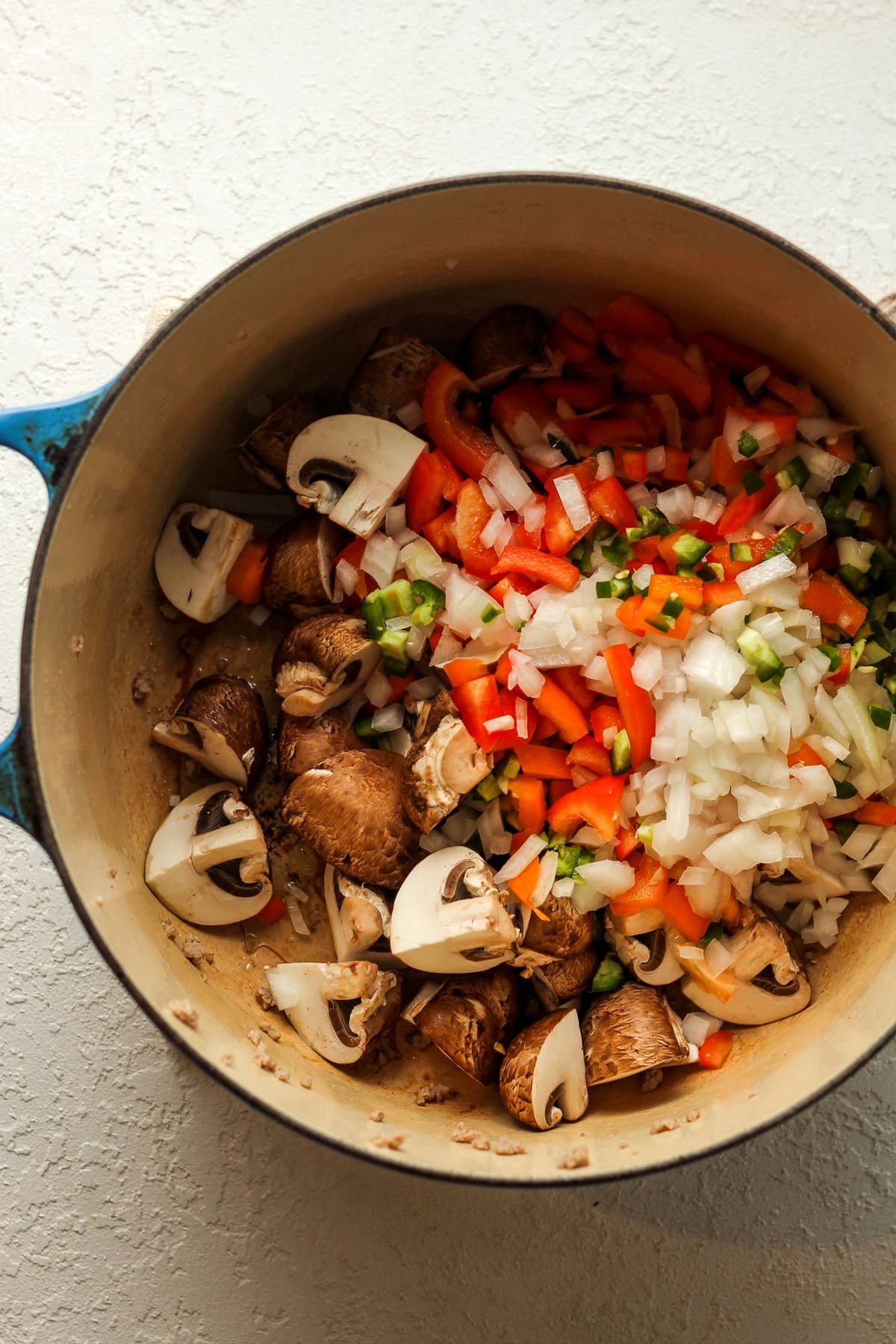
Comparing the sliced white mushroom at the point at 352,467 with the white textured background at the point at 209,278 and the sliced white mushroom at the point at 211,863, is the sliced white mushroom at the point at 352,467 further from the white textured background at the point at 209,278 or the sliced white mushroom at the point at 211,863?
the sliced white mushroom at the point at 211,863

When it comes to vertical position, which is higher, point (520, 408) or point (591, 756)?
point (520, 408)

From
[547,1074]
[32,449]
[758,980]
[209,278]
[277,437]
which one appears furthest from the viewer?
[209,278]

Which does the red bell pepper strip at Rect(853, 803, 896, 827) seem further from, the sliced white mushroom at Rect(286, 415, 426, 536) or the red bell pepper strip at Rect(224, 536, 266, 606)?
the red bell pepper strip at Rect(224, 536, 266, 606)

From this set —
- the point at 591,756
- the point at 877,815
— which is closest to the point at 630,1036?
the point at 591,756

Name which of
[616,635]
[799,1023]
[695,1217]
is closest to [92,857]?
[616,635]

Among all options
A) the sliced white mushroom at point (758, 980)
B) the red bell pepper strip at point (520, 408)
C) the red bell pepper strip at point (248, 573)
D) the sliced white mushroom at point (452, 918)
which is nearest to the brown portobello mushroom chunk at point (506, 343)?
the red bell pepper strip at point (520, 408)

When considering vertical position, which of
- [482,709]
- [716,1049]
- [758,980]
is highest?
[482,709]

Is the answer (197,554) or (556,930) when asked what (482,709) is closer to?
(556,930)

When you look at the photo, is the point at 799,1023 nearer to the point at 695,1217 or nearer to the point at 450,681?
the point at 695,1217
